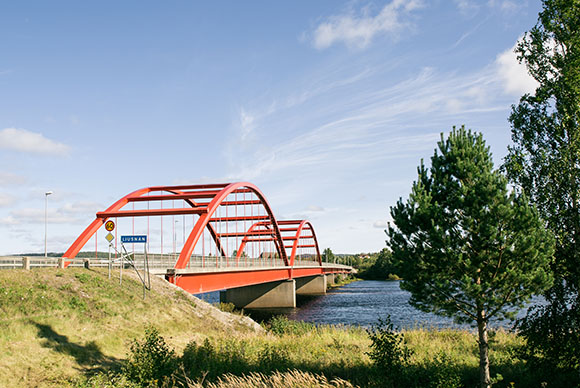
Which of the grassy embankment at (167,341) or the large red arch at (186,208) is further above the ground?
the large red arch at (186,208)

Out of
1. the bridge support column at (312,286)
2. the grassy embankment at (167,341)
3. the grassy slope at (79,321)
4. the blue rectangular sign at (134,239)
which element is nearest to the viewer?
the grassy embankment at (167,341)

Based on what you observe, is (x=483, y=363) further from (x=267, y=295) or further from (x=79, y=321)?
(x=267, y=295)

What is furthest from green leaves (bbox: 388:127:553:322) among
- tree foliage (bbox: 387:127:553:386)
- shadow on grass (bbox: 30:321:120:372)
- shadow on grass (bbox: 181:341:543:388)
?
shadow on grass (bbox: 30:321:120:372)

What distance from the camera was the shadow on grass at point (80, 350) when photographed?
49.7 ft

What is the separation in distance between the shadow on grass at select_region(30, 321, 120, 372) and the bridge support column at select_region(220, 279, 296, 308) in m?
46.8

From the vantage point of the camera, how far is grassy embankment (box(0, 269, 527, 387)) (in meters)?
12.9

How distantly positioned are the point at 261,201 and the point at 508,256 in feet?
157

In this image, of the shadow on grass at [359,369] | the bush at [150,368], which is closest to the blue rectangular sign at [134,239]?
the shadow on grass at [359,369]

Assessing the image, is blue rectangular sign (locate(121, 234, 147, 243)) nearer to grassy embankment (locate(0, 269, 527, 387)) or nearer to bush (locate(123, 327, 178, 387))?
grassy embankment (locate(0, 269, 527, 387))

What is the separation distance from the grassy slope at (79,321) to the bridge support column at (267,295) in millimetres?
36419

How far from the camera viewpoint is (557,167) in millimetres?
12852

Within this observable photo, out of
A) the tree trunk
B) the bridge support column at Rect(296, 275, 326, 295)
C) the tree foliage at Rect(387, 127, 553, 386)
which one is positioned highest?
the tree foliage at Rect(387, 127, 553, 386)

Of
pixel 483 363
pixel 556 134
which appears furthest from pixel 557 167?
pixel 483 363

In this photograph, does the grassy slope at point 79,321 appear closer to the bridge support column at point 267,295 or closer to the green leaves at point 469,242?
the green leaves at point 469,242
